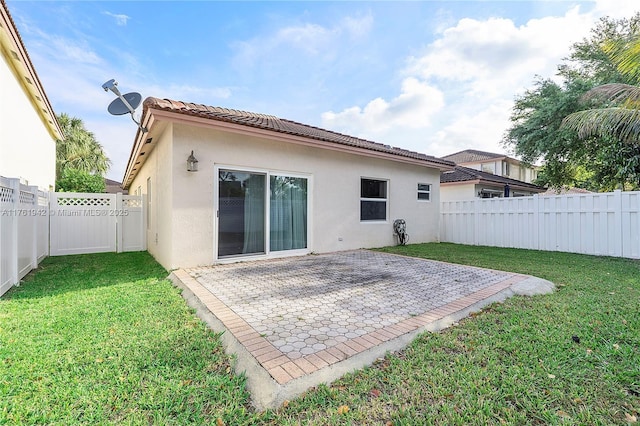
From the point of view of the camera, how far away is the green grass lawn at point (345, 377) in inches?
82.9

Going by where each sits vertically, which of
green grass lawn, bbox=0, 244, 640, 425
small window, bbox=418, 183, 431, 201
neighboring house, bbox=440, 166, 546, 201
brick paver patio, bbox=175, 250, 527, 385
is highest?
neighboring house, bbox=440, 166, 546, 201

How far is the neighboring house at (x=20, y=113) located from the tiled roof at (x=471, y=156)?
1135 inches

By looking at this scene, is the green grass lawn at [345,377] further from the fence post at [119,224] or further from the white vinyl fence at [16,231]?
the fence post at [119,224]

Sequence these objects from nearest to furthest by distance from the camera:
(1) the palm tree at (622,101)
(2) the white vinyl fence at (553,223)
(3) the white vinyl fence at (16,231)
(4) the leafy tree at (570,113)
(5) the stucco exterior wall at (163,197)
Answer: (3) the white vinyl fence at (16,231) → (1) the palm tree at (622,101) → (5) the stucco exterior wall at (163,197) → (2) the white vinyl fence at (553,223) → (4) the leafy tree at (570,113)

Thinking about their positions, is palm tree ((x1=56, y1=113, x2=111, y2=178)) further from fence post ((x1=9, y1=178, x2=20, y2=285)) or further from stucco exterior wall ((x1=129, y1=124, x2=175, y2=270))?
fence post ((x1=9, y1=178, x2=20, y2=285))

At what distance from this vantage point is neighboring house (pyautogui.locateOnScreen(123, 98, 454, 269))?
21.4 feet

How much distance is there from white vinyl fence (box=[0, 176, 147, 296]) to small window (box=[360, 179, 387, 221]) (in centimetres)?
818

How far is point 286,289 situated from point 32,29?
1215cm

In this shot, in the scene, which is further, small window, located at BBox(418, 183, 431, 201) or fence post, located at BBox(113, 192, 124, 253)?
small window, located at BBox(418, 183, 431, 201)

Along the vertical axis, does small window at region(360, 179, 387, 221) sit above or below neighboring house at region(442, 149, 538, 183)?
below

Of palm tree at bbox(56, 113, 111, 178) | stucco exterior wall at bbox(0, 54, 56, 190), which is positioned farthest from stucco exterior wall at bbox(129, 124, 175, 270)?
palm tree at bbox(56, 113, 111, 178)

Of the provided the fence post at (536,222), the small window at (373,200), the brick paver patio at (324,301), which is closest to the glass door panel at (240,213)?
the brick paver patio at (324,301)

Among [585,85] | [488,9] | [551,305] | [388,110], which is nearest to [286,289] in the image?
[551,305]

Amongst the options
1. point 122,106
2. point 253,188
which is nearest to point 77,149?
point 122,106
